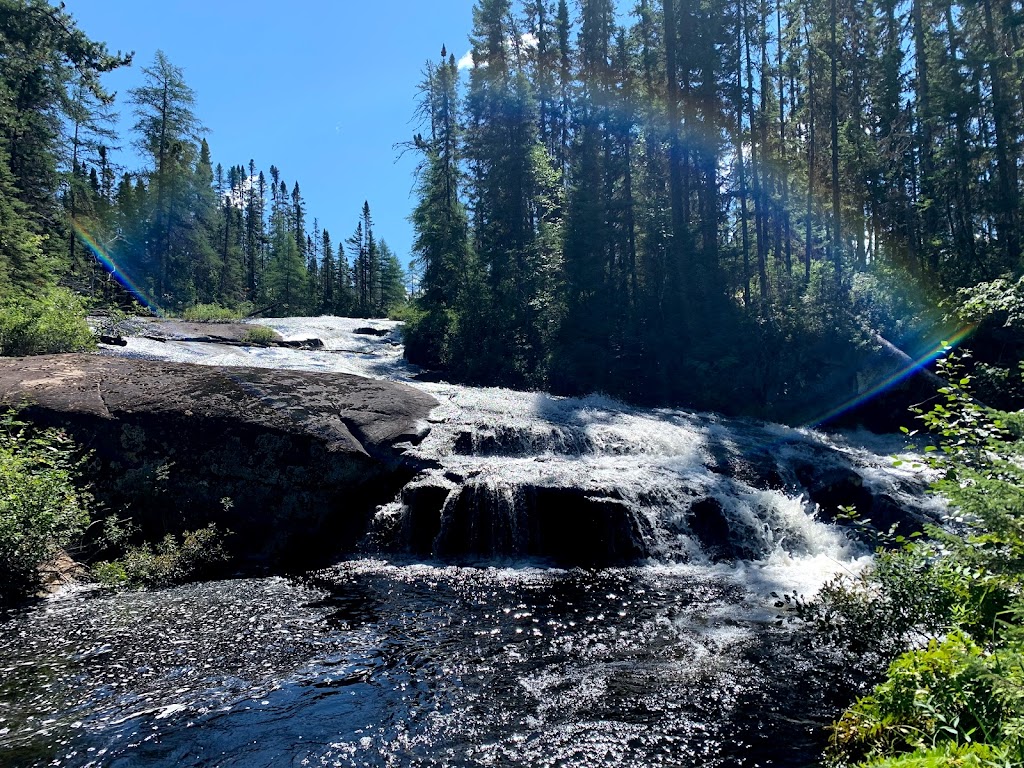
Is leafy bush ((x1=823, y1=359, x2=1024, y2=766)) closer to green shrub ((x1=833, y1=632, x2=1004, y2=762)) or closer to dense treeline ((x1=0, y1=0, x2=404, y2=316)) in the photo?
green shrub ((x1=833, y1=632, x2=1004, y2=762))

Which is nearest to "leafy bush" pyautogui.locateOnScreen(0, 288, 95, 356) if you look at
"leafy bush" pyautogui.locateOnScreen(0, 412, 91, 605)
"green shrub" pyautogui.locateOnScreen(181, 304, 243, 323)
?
"leafy bush" pyautogui.locateOnScreen(0, 412, 91, 605)

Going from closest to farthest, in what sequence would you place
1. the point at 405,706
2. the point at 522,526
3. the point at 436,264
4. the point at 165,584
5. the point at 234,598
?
the point at 405,706 < the point at 234,598 < the point at 165,584 < the point at 522,526 < the point at 436,264

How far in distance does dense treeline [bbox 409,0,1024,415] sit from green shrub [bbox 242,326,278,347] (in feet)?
22.5

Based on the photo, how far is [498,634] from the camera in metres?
7.52

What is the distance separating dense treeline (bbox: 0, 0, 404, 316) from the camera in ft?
60.3

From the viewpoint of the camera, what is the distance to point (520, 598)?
29.2 feet

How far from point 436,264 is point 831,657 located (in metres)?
29.5

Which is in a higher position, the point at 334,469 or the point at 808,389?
the point at 808,389

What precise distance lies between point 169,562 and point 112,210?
48419mm

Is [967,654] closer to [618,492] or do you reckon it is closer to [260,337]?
[618,492]

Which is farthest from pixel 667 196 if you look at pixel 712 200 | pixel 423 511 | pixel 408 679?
pixel 408 679

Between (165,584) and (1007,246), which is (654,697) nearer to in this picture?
(165,584)

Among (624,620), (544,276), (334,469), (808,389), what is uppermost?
(544,276)

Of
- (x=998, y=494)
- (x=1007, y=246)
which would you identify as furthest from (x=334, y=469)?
(x=1007, y=246)
